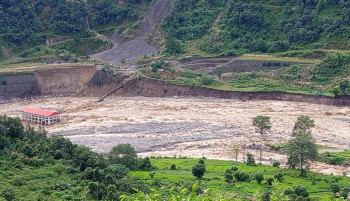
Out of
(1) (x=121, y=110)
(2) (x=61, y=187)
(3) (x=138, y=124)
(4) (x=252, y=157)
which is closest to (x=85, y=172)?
(2) (x=61, y=187)

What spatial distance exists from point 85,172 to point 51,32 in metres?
66.0

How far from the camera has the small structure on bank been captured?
70062 mm

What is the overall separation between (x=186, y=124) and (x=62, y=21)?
44688 mm

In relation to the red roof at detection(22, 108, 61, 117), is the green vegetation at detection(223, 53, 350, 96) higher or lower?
higher

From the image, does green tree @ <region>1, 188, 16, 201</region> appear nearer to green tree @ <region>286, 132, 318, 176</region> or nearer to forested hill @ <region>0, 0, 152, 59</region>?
green tree @ <region>286, 132, 318, 176</region>

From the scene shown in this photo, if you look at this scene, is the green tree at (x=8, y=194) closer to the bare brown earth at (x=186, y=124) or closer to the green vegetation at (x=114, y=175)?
the green vegetation at (x=114, y=175)

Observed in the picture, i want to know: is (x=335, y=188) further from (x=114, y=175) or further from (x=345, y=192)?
(x=114, y=175)

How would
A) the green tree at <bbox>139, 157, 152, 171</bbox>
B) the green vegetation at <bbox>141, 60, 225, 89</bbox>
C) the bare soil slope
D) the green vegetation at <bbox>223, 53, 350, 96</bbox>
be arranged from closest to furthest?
the green tree at <bbox>139, 157, 152, 171</bbox> → the green vegetation at <bbox>223, 53, 350, 96</bbox> → the green vegetation at <bbox>141, 60, 225, 89</bbox> → the bare soil slope

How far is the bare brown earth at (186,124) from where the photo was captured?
57688 mm

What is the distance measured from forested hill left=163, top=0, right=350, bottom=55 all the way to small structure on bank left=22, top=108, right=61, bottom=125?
29744mm

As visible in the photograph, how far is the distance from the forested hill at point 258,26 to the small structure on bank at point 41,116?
29744 millimetres

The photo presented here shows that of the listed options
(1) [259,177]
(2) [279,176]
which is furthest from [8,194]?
(2) [279,176]

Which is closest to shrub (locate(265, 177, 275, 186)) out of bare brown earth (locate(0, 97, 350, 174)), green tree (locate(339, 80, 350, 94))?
bare brown earth (locate(0, 97, 350, 174))

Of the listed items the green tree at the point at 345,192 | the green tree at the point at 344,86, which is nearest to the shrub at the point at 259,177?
the green tree at the point at 345,192
